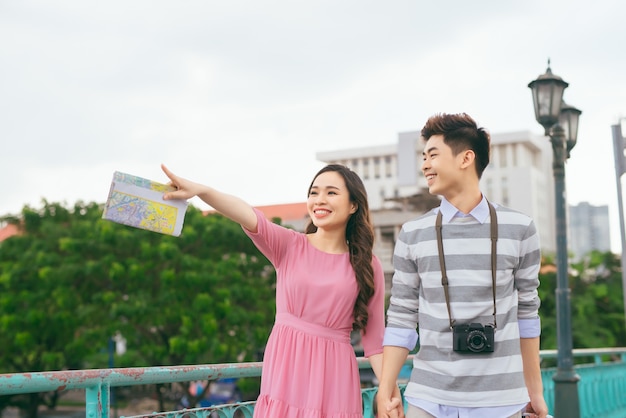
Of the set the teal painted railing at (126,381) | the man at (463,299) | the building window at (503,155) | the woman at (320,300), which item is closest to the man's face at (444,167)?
the man at (463,299)

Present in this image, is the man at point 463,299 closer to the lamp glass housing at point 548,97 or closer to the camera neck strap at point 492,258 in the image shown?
the camera neck strap at point 492,258

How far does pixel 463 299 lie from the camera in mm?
2600

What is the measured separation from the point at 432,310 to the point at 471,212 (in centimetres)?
36

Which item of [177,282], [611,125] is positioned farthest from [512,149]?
[611,125]

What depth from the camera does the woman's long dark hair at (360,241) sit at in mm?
3209

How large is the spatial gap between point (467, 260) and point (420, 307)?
0.24 meters

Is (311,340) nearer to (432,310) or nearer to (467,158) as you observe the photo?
(432,310)

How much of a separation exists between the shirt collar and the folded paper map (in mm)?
955

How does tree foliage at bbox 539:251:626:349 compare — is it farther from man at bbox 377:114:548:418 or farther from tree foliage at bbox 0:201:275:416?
man at bbox 377:114:548:418

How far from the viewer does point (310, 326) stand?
3141 millimetres

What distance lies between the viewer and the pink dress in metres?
3.08

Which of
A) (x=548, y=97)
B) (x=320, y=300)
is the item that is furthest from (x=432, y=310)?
(x=548, y=97)

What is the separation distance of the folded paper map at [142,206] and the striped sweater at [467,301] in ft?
2.77

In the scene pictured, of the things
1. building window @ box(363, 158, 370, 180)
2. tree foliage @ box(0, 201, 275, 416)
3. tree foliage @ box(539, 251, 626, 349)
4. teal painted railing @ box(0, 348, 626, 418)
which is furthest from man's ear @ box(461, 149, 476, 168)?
building window @ box(363, 158, 370, 180)
